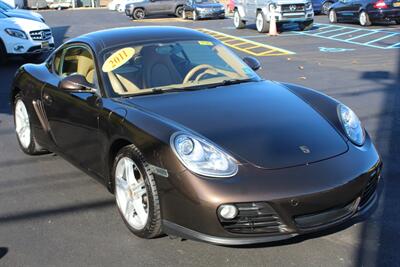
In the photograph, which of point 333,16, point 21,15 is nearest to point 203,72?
point 21,15

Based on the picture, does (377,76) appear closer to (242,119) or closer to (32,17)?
(242,119)

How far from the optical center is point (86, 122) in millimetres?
4500

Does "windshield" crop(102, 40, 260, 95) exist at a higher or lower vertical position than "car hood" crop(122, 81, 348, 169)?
higher

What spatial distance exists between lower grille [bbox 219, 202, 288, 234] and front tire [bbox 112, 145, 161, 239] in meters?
0.55

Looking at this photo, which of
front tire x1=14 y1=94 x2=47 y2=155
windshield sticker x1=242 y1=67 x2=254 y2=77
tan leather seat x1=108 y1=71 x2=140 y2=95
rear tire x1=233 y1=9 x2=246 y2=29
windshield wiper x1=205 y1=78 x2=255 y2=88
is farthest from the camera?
rear tire x1=233 y1=9 x2=246 y2=29

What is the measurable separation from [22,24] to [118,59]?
9.57 metres

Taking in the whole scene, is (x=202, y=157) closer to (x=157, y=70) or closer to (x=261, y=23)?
(x=157, y=70)

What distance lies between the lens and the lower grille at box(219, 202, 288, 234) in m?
3.26

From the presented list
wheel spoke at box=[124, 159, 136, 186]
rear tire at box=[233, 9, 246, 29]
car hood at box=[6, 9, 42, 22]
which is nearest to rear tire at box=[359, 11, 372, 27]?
rear tire at box=[233, 9, 246, 29]

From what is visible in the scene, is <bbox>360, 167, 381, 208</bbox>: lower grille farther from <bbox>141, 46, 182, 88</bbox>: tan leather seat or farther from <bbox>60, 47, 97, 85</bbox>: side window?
<bbox>60, 47, 97, 85</bbox>: side window

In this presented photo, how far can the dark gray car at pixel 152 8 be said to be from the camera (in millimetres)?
32688

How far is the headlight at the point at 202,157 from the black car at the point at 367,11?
60.1ft

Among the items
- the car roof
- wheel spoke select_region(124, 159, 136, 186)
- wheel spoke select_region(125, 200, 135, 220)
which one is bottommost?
wheel spoke select_region(125, 200, 135, 220)

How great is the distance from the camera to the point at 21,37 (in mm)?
13023
